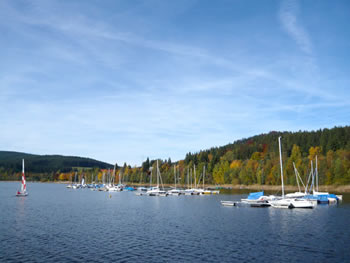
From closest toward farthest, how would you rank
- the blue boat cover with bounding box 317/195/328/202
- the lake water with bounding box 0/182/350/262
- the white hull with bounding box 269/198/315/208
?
the lake water with bounding box 0/182/350/262 < the white hull with bounding box 269/198/315/208 < the blue boat cover with bounding box 317/195/328/202

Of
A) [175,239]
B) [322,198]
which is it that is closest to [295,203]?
[322,198]

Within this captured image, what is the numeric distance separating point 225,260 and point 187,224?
76.4 feet

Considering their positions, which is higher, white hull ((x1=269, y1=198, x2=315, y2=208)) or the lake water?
white hull ((x1=269, y1=198, x2=315, y2=208))

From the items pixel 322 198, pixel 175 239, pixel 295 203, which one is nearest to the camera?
pixel 175 239

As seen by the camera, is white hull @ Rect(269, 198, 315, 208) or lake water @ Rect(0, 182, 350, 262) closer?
lake water @ Rect(0, 182, 350, 262)

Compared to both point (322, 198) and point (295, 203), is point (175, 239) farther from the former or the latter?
point (322, 198)

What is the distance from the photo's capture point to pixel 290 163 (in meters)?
172

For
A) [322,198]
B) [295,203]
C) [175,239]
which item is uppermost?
[322,198]

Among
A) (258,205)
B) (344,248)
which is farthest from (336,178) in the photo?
(344,248)

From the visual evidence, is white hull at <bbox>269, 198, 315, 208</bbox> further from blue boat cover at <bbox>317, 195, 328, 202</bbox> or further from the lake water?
the lake water

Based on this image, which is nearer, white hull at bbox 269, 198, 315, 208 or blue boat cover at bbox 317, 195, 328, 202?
white hull at bbox 269, 198, 315, 208

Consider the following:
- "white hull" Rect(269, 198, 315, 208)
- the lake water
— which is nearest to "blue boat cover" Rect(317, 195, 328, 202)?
"white hull" Rect(269, 198, 315, 208)

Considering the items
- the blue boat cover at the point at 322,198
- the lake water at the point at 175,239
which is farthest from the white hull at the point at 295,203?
the lake water at the point at 175,239

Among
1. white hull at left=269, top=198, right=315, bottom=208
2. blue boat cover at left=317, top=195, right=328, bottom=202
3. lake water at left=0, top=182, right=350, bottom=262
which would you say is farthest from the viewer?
blue boat cover at left=317, top=195, right=328, bottom=202
